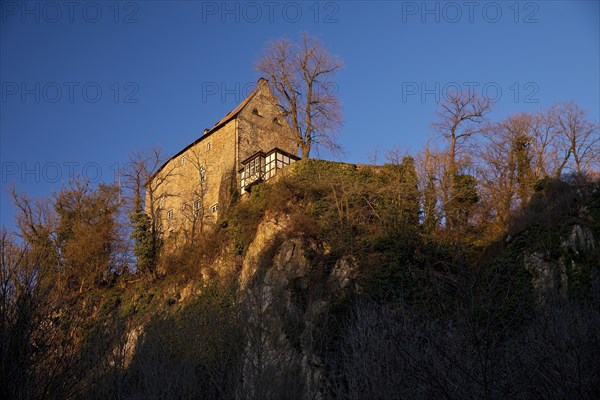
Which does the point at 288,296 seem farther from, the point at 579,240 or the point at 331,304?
the point at 579,240

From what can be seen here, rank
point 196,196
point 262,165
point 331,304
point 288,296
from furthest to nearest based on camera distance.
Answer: point 196,196, point 262,165, point 288,296, point 331,304

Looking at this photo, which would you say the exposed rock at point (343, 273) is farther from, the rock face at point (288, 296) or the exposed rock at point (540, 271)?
the exposed rock at point (540, 271)

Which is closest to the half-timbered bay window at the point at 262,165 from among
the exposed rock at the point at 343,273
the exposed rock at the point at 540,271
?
the exposed rock at the point at 343,273

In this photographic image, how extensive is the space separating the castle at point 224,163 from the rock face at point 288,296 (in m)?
6.04

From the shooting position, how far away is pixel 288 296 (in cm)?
2084

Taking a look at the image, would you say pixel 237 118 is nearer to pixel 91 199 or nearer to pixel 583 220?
pixel 91 199

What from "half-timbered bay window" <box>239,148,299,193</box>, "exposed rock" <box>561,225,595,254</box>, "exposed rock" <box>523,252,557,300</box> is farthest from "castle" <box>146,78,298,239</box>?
"exposed rock" <box>561,225,595,254</box>

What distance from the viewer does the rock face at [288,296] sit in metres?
17.6

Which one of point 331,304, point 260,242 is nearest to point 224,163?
point 260,242

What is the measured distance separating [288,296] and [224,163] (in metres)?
12.6

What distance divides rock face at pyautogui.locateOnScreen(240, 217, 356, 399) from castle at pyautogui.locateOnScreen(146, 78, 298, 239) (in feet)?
19.8

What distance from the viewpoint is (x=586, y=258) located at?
57.9 feet

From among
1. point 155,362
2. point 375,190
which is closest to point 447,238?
point 375,190

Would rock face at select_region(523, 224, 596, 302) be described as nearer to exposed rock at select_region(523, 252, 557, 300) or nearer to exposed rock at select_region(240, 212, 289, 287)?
exposed rock at select_region(523, 252, 557, 300)
